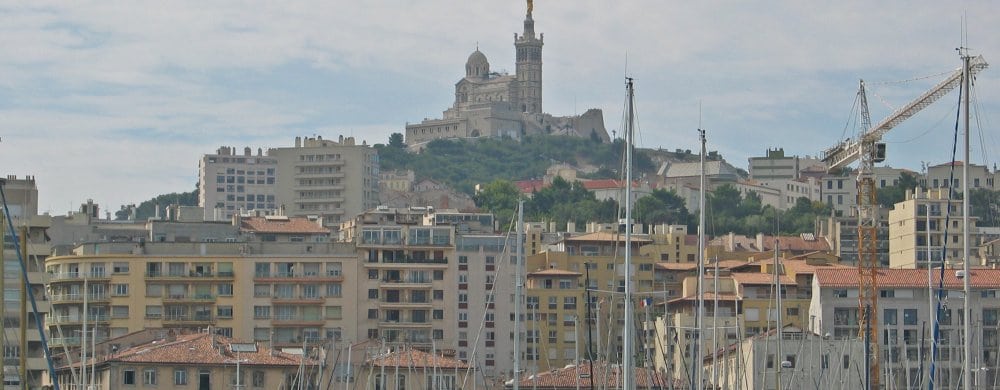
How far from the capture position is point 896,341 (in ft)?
320

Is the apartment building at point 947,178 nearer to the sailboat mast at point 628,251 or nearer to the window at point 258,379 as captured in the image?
the window at point 258,379

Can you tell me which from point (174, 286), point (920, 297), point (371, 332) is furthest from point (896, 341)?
point (174, 286)

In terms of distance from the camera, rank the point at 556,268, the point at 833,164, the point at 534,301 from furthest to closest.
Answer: the point at 833,164, the point at 556,268, the point at 534,301

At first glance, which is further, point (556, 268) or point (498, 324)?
point (556, 268)

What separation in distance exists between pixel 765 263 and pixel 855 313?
13.9 meters

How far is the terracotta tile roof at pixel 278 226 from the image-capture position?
12112cm

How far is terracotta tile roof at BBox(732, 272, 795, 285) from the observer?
346 feet

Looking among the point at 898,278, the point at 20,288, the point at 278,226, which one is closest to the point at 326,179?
the point at 278,226

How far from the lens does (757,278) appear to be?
107 metres

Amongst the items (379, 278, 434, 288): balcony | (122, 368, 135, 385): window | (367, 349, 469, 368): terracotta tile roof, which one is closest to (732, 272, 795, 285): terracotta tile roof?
(379, 278, 434, 288): balcony

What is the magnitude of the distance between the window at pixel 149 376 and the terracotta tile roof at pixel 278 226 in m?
41.1

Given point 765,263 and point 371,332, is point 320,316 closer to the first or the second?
point 371,332

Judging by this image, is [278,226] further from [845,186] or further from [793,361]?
[845,186]

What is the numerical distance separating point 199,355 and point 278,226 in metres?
43.7
